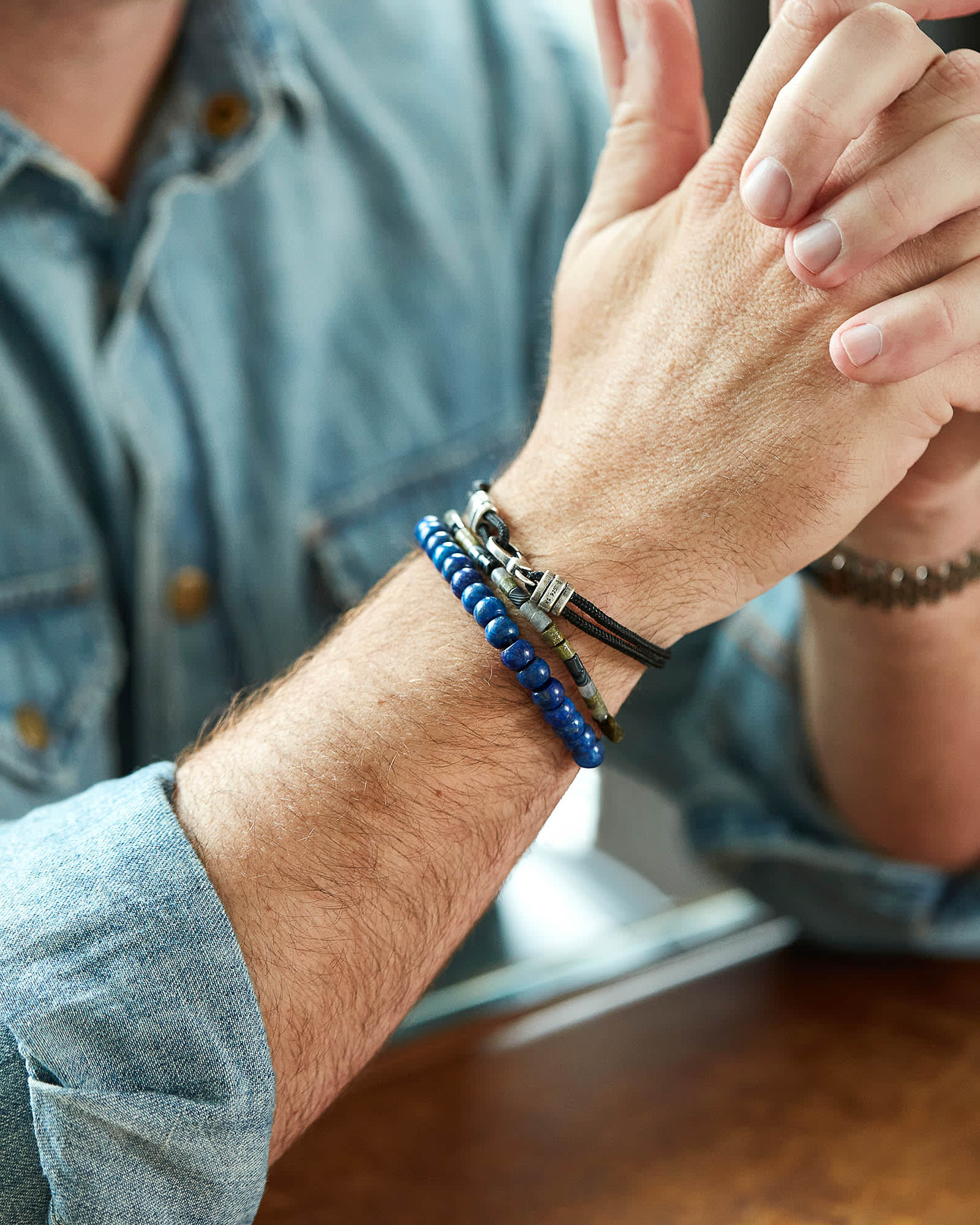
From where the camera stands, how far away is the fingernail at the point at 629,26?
61 centimetres

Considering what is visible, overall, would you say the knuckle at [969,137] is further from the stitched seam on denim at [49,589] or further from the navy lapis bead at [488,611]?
the stitched seam on denim at [49,589]

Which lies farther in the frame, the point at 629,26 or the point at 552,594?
the point at 629,26

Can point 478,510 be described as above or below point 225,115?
below

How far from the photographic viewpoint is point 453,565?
0.56 metres

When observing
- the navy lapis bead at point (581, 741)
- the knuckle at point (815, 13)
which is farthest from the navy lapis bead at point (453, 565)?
the knuckle at point (815, 13)

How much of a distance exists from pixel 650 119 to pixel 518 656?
1.17 ft

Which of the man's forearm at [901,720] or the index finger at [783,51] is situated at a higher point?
the index finger at [783,51]

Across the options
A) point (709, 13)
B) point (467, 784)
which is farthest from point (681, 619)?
point (709, 13)

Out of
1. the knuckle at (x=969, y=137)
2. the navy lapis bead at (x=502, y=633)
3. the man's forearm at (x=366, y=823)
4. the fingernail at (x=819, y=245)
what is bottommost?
the man's forearm at (x=366, y=823)

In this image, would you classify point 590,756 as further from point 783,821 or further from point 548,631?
point 783,821

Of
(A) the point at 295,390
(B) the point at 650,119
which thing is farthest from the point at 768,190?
(A) the point at 295,390

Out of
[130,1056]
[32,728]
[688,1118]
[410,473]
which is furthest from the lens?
[410,473]

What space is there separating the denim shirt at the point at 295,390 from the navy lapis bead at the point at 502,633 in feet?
1.28

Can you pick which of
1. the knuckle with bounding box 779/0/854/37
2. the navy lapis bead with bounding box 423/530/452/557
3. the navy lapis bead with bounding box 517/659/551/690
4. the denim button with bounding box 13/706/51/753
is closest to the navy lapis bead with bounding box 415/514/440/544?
the navy lapis bead with bounding box 423/530/452/557
